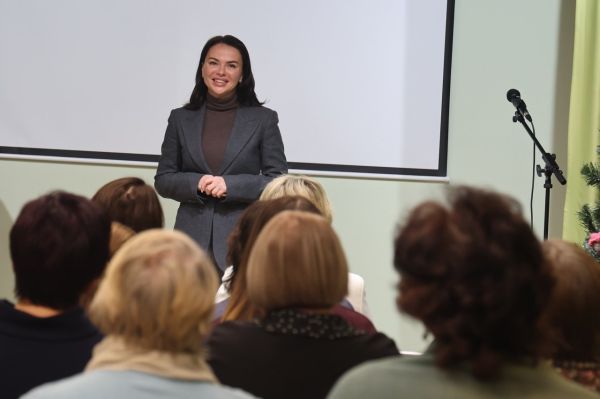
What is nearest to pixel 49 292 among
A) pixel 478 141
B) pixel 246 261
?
pixel 246 261

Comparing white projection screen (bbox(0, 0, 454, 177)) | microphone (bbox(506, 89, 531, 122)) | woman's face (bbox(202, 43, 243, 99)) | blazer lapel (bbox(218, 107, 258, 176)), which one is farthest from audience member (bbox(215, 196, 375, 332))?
white projection screen (bbox(0, 0, 454, 177))

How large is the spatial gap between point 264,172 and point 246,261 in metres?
1.49

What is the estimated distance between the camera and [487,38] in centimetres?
474

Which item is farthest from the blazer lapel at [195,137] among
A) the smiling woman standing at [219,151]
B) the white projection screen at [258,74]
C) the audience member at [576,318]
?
the audience member at [576,318]

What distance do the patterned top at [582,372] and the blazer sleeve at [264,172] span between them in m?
1.96

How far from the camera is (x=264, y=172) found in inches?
140

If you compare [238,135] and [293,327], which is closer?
[293,327]

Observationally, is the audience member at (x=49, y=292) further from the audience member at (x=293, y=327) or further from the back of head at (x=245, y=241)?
the back of head at (x=245, y=241)

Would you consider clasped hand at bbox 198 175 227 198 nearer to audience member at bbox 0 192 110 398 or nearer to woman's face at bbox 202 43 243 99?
woman's face at bbox 202 43 243 99

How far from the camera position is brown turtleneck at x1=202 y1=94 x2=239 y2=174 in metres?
3.50

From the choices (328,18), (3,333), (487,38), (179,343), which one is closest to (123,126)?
(328,18)

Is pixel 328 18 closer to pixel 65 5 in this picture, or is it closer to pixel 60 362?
pixel 65 5

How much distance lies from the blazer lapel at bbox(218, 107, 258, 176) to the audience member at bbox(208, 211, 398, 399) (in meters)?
1.80

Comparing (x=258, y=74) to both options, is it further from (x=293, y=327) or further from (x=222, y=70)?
(x=293, y=327)
